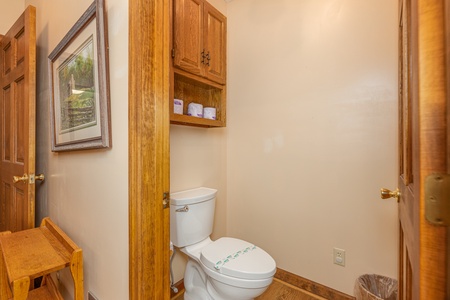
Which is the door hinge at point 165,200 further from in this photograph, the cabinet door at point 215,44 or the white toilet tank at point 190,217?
the cabinet door at point 215,44

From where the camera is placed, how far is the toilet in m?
1.17

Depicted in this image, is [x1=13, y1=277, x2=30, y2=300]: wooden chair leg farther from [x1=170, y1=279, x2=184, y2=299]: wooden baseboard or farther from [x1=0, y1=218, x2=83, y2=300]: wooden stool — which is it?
[x1=170, y1=279, x2=184, y2=299]: wooden baseboard

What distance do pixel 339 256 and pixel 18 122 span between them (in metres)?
2.52

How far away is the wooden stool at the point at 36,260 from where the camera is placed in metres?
0.81

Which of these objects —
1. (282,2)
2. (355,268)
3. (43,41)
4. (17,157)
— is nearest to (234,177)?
(355,268)

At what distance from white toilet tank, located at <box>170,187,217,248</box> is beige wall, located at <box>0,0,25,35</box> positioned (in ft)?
6.96

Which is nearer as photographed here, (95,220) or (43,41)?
(95,220)

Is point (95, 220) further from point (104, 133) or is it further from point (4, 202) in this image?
point (4, 202)

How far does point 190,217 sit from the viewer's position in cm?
147

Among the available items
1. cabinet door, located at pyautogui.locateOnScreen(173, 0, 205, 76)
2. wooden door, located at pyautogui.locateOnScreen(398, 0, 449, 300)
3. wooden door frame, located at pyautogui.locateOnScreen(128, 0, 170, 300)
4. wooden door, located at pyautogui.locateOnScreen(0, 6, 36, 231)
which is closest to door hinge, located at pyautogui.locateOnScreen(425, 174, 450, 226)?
wooden door, located at pyautogui.locateOnScreen(398, 0, 449, 300)

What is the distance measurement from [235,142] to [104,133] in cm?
124

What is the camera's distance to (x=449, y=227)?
0.32 metres

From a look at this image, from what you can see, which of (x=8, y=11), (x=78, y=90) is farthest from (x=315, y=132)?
(x=8, y=11)

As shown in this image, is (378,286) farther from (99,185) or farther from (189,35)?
(189,35)
